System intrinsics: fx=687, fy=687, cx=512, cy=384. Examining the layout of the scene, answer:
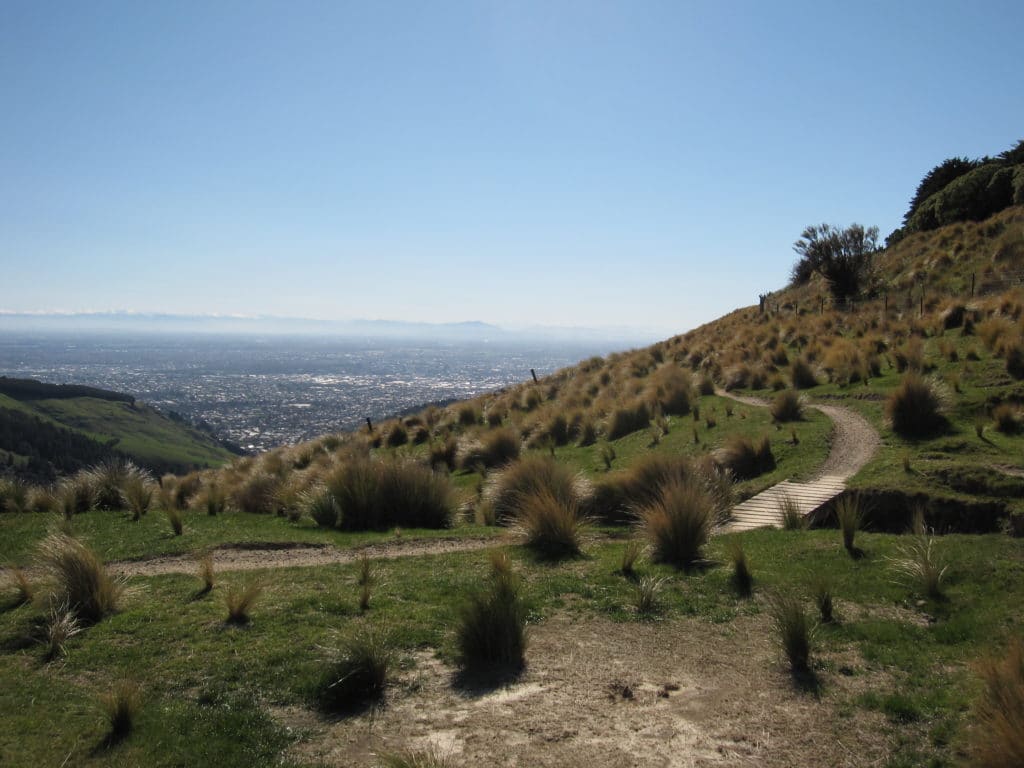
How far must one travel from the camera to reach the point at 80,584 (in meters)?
8.12

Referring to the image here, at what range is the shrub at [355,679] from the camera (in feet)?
19.7

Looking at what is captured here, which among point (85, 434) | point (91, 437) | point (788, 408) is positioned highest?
A: point (788, 408)

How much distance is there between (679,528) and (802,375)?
1519 centimetres

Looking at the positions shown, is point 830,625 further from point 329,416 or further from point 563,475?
point 329,416

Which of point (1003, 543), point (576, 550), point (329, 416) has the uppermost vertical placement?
point (1003, 543)

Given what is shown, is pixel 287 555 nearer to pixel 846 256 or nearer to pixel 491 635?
pixel 491 635

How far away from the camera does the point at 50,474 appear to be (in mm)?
64688

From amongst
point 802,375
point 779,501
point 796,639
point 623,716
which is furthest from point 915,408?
point 623,716

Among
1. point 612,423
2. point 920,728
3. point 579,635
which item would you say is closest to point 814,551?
point 579,635

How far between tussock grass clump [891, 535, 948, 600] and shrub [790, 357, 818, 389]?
1442 cm

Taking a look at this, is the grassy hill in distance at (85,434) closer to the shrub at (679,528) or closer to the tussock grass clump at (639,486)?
the tussock grass clump at (639,486)

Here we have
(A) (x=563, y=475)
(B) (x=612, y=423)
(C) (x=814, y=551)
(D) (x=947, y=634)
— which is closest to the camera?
(D) (x=947, y=634)

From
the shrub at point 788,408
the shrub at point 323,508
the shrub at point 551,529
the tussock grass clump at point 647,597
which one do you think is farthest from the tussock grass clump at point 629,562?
the shrub at point 788,408

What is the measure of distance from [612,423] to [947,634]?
626 inches
